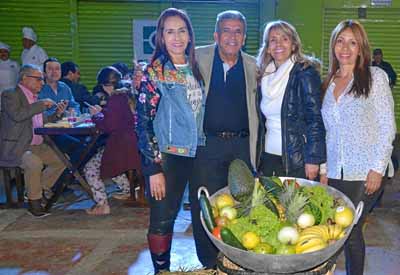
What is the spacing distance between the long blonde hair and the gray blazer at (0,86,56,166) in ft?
8.06

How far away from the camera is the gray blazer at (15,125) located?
4.38 metres

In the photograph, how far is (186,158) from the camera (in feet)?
8.77

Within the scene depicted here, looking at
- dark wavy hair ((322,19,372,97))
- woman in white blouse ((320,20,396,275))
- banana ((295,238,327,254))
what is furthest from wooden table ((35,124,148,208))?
banana ((295,238,327,254))

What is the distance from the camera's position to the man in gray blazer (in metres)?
2.68

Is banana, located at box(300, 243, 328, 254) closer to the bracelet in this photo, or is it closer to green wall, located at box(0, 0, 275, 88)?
the bracelet

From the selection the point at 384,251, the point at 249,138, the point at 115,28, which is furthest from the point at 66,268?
the point at 115,28

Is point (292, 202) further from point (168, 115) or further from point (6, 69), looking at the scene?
point (6, 69)

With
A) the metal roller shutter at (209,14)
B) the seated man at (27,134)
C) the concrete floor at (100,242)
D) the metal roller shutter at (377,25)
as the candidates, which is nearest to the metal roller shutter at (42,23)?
the metal roller shutter at (209,14)

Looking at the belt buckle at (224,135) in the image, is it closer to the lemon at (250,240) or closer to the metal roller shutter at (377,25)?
the lemon at (250,240)

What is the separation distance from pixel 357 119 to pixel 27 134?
319cm

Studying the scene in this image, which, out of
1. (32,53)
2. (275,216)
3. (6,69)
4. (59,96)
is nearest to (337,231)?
(275,216)

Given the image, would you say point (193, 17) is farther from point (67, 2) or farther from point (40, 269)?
point (40, 269)

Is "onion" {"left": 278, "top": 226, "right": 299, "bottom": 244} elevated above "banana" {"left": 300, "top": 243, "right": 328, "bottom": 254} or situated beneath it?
elevated above

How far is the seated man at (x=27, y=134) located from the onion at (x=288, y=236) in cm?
323
